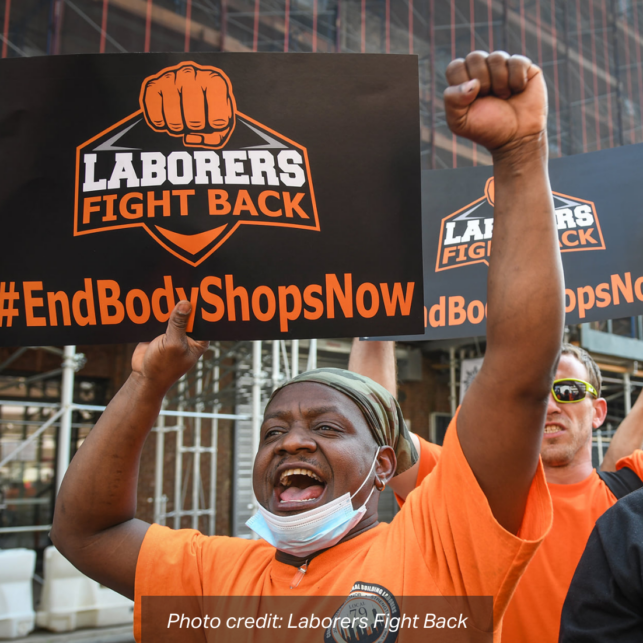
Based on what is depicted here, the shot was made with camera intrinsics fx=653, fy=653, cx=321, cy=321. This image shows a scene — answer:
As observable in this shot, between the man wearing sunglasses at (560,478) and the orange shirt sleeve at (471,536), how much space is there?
0.75 metres

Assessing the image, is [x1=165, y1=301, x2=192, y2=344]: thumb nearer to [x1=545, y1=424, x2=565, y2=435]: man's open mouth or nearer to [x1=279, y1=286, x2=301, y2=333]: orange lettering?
[x1=279, y1=286, x2=301, y2=333]: orange lettering

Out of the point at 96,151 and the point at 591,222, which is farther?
the point at 591,222

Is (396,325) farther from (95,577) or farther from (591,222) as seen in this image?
(591,222)

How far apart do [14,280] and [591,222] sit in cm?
206

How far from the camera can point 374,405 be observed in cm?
166

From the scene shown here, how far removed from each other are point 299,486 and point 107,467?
0.47 meters

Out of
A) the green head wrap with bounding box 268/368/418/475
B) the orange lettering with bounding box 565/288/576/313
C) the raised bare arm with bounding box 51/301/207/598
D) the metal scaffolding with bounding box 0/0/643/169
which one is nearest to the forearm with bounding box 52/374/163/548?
the raised bare arm with bounding box 51/301/207/598

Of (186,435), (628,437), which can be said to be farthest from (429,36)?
(628,437)

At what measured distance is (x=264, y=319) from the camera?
161cm

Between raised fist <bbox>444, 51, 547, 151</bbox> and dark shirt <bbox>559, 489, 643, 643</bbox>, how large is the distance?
2.75ft

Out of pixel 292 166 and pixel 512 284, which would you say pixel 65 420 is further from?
pixel 512 284

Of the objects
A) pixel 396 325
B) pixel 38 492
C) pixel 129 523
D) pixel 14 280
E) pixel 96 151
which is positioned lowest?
pixel 38 492

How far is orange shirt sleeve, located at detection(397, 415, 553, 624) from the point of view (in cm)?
120

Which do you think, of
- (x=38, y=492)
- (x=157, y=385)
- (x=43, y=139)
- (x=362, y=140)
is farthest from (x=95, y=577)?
(x=38, y=492)
